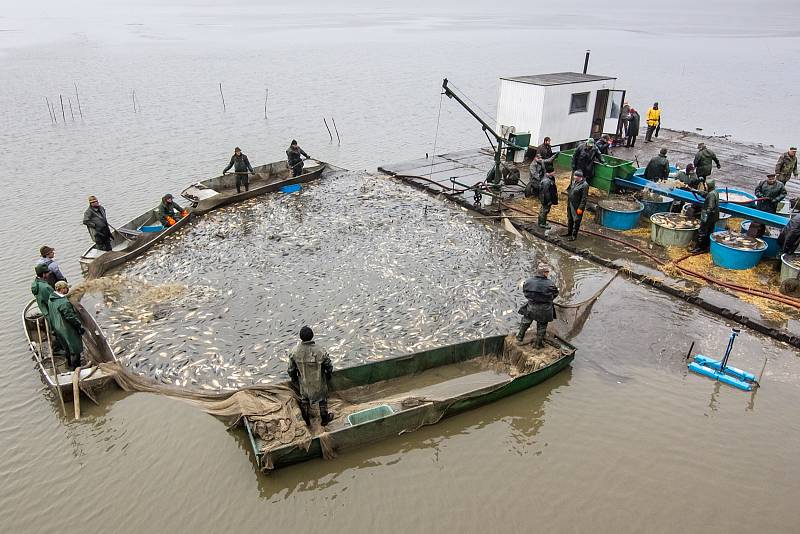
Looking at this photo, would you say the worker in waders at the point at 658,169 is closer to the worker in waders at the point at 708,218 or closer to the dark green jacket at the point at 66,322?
the worker in waders at the point at 708,218

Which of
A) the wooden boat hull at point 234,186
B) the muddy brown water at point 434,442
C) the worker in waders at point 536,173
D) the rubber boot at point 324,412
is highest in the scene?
the worker in waders at point 536,173

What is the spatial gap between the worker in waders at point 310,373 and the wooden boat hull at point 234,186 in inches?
403

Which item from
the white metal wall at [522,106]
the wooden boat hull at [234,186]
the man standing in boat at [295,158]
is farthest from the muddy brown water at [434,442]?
the white metal wall at [522,106]

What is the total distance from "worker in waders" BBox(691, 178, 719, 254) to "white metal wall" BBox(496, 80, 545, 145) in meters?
7.97

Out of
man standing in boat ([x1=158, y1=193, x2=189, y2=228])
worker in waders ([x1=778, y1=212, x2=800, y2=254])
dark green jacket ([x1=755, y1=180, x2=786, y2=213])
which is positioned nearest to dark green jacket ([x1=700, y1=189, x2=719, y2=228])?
worker in waders ([x1=778, y1=212, x2=800, y2=254])

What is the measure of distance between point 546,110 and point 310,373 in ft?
53.1

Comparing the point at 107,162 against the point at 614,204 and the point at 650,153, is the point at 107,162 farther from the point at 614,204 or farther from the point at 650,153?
the point at 650,153

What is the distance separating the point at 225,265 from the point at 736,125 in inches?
1281

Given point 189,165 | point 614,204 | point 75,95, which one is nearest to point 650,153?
point 614,204

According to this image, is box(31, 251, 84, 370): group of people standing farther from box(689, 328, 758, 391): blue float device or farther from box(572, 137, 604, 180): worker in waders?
box(572, 137, 604, 180): worker in waders

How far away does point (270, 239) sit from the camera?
1592 cm

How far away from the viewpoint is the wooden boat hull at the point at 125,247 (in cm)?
1310

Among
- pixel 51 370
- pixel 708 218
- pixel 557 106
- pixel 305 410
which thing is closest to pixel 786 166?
pixel 708 218

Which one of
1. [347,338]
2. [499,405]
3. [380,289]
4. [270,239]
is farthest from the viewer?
[270,239]
